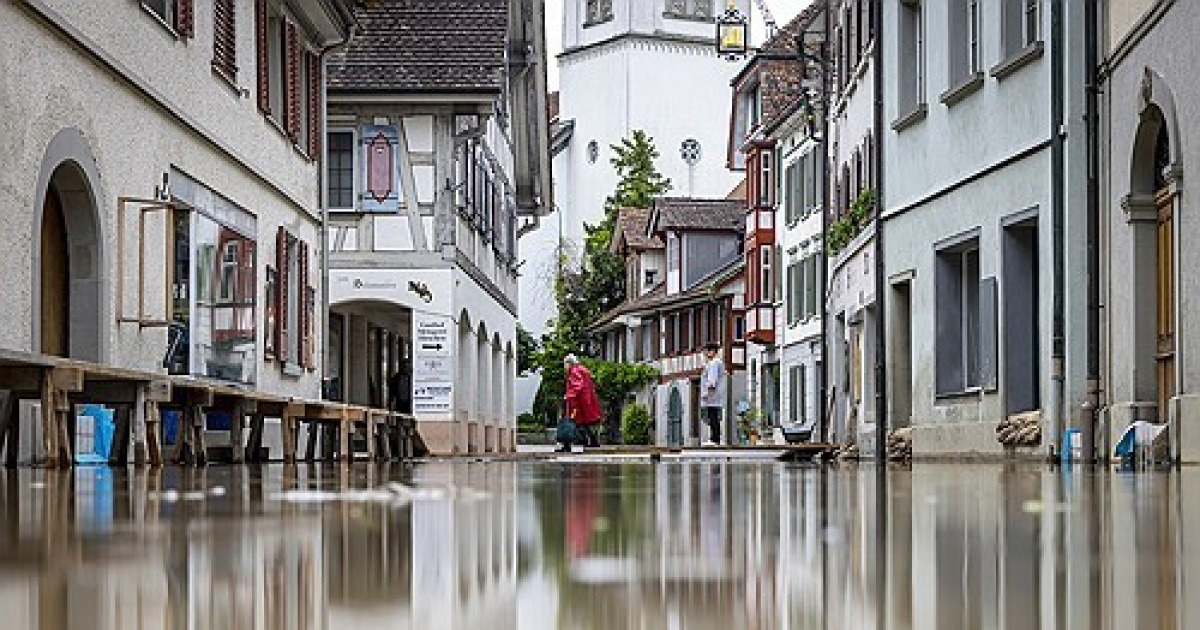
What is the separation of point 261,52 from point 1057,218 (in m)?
8.16

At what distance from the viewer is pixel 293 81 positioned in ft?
74.4

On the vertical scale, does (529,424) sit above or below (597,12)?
below

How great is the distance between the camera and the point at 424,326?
102ft

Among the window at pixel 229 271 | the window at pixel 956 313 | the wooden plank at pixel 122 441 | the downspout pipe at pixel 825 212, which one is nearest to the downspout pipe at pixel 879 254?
the window at pixel 956 313

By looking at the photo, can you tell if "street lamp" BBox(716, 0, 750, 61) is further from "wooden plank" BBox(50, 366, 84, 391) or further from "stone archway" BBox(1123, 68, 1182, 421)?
"wooden plank" BBox(50, 366, 84, 391)

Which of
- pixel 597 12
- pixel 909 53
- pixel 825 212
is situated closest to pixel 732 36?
pixel 825 212

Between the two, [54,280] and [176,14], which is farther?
[176,14]

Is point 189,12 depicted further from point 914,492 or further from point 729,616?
point 729,616

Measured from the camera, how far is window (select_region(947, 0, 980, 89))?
21297 millimetres

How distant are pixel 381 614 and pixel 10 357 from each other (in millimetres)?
7635

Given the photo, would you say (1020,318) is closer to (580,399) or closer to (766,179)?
(580,399)

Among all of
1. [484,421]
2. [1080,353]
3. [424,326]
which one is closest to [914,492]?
[1080,353]

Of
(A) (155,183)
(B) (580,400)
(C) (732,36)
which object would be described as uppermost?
(C) (732,36)

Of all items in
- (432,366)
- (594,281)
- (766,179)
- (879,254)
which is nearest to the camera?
(879,254)
